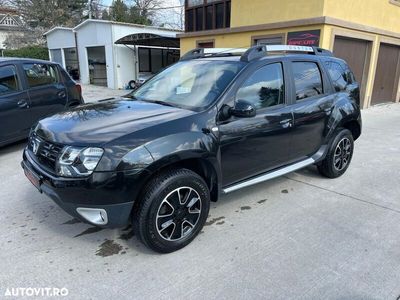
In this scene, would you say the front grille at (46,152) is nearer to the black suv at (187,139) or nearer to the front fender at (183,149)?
the black suv at (187,139)

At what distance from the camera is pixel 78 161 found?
2551 mm

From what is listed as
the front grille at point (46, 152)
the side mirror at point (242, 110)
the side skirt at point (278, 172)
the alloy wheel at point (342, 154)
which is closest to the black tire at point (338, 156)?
the alloy wheel at point (342, 154)

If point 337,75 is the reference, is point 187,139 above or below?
below

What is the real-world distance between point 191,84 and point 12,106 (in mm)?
3610

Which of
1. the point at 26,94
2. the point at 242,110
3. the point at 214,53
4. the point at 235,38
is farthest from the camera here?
the point at 235,38

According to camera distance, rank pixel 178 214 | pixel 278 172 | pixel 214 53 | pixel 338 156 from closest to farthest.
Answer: pixel 178 214
pixel 278 172
pixel 214 53
pixel 338 156

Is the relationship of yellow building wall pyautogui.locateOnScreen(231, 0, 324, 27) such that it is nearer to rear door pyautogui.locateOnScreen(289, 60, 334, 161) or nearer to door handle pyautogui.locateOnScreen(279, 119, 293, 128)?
rear door pyautogui.locateOnScreen(289, 60, 334, 161)

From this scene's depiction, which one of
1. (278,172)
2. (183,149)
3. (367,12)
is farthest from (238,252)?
A: (367,12)

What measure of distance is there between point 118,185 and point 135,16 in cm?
3298

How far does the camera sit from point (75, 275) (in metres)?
2.61

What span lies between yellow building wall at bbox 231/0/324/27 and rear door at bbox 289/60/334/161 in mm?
5939

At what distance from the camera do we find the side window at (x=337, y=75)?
449cm

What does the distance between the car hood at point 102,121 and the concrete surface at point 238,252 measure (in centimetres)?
103

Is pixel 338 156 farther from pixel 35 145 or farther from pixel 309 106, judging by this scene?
pixel 35 145
